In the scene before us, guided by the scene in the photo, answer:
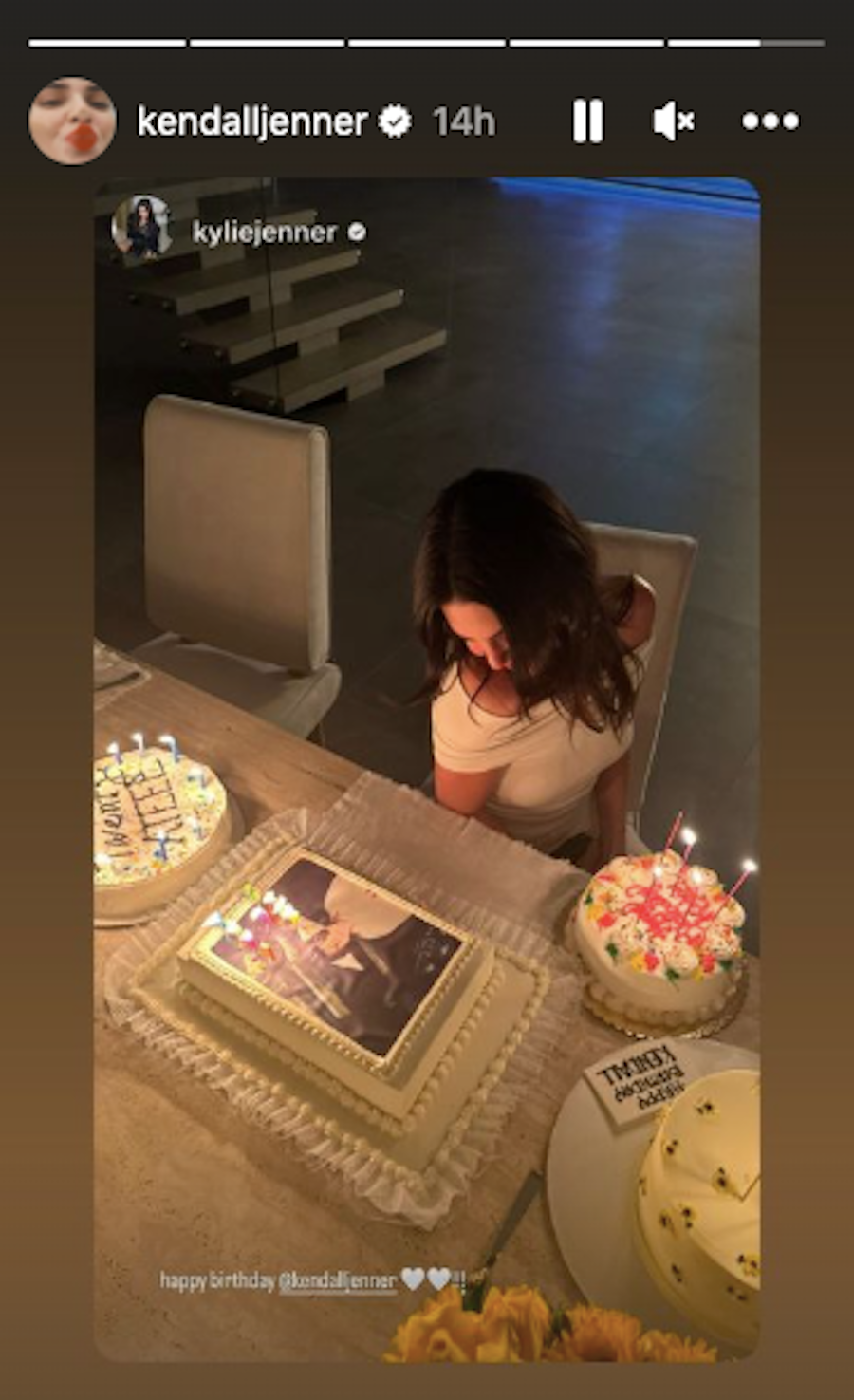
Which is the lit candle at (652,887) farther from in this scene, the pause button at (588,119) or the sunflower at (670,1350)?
the pause button at (588,119)

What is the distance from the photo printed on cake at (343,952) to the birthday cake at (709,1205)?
32cm

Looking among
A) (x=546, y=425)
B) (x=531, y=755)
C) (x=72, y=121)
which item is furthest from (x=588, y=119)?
(x=546, y=425)

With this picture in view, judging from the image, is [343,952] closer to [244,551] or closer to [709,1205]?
[709,1205]

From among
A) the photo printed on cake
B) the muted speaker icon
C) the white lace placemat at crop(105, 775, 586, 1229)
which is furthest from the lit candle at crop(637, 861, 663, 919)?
the muted speaker icon

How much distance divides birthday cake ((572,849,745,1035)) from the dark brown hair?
0.40 meters

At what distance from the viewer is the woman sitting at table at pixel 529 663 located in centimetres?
148

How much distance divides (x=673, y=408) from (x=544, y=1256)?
5.01 m

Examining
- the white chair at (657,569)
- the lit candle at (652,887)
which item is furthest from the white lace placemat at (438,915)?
the white chair at (657,569)

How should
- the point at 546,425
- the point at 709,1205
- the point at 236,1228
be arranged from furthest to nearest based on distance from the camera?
the point at 546,425 → the point at 236,1228 → the point at 709,1205

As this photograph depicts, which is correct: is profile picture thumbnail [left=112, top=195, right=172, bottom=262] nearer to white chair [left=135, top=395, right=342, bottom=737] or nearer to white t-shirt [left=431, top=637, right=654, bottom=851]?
white t-shirt [left=431, top=637, right=654, bottom=851]

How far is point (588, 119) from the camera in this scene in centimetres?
76

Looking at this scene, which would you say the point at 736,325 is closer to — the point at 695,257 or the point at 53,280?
the point at 695,257

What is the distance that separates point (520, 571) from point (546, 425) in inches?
156

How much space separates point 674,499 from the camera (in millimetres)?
4598
